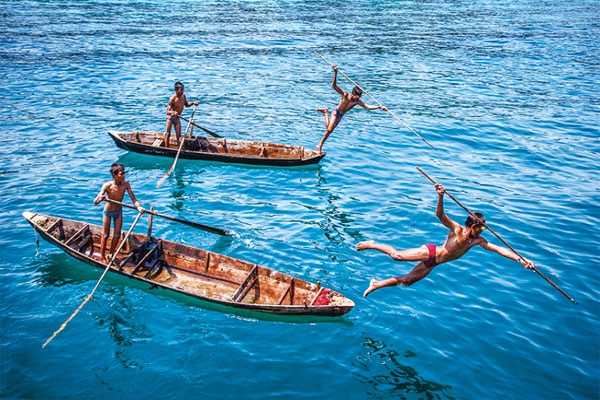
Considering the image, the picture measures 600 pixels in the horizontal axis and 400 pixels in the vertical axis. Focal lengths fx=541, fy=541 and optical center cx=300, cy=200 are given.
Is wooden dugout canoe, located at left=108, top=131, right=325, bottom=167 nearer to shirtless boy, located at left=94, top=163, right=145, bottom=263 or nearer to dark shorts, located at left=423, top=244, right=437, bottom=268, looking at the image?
shirtless boy, located at left=94, top=163, right=145, bottom=263

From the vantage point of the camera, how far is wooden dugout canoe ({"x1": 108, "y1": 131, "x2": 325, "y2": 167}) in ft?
74.7

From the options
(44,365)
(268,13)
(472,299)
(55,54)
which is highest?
(268,13)

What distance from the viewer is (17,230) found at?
17.8 metres

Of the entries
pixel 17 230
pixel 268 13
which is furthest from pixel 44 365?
pixel 268 13

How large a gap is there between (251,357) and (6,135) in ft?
62.3

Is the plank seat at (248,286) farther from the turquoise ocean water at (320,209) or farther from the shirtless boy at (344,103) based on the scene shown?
the shirtless boy at (344,103)

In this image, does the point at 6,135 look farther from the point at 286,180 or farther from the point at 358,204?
the point at 358,204

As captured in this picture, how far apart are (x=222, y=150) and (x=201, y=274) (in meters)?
9.59

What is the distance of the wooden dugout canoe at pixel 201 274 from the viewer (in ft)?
44.0

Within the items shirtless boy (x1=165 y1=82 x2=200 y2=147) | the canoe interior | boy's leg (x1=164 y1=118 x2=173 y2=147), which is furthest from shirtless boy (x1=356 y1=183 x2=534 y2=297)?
boy's leg (x1=164 y1=118 x2=173 y2=147)

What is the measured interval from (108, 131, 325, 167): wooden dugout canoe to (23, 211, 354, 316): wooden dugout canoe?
718cm

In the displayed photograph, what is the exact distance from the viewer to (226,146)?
24.0 metres

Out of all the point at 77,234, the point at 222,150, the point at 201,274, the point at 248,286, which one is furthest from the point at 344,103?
the point at 77,234

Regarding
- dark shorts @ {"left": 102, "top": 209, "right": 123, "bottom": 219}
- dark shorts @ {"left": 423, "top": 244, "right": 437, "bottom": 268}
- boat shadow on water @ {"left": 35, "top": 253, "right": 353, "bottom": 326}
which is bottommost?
boat shadow on water @ {"left": 35, "top": 253, "right": 353, "bottom": 326}
